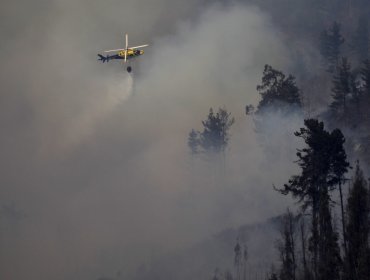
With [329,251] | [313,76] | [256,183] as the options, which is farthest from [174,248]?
[313,76]

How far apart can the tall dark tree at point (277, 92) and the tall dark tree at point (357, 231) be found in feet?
137

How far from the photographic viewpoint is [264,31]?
643 feet

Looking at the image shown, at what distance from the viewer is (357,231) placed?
175 feet

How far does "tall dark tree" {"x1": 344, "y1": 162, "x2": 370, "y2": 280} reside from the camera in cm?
5015

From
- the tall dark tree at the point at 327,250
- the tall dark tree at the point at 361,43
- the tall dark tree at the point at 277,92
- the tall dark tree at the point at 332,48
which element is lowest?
the tall dark tree at the point at 327,250

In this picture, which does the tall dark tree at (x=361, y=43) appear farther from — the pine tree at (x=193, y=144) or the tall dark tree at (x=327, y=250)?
the tall dark tree at (x=327, y=250)

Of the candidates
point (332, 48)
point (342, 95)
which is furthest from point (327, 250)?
point (332, 48)

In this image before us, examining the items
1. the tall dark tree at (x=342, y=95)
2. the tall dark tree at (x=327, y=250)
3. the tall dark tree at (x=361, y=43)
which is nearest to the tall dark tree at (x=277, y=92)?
the tall dark tree at (x=342, y=95)

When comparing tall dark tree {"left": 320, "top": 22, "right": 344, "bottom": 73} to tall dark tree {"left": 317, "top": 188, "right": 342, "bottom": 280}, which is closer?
tall dark tree {"left": 317, "top": 188, "right": 342, "bottom": 280}

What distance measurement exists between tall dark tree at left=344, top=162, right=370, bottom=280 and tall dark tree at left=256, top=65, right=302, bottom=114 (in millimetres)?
41889

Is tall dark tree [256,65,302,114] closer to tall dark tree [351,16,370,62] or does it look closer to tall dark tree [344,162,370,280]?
tall dark tree [344,162,370,280]

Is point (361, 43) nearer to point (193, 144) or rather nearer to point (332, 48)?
point (332, 48)

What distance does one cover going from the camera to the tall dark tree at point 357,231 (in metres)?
50.2

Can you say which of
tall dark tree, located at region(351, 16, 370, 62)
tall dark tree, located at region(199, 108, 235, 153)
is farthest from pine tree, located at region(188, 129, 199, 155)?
tall dark tree, located at region(351, 16, 370, 62)
